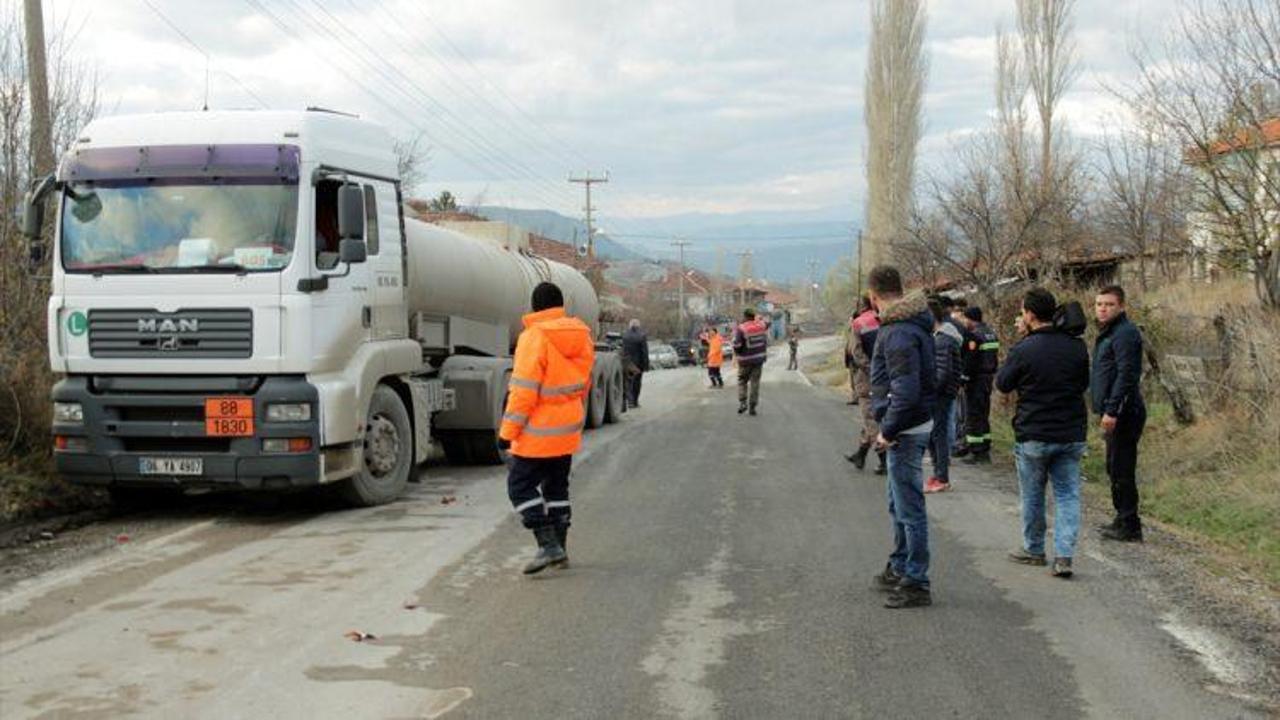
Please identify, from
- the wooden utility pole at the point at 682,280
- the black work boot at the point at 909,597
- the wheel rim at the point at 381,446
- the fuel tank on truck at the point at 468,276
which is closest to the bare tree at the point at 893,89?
the fuel tank on truck at the point at 468,276

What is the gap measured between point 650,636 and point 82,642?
2855 mm

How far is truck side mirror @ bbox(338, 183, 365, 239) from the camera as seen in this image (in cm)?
874

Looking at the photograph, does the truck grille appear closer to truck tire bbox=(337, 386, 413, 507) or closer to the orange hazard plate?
the orange hazard plate

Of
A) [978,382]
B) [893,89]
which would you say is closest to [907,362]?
[978,382]

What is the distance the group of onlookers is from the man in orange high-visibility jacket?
190 centimetres

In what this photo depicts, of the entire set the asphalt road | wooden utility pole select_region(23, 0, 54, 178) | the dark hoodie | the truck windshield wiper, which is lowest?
the asphalt road

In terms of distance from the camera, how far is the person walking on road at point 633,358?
2219 cm

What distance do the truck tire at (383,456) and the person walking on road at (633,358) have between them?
11533 millimetres

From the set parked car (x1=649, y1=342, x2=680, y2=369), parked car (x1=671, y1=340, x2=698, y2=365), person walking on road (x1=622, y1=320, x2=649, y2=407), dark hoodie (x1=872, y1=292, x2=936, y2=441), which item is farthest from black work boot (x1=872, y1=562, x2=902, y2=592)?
parked car (x1=671, y1=340, x2=698, y2=365)

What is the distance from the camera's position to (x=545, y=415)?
22.7ft

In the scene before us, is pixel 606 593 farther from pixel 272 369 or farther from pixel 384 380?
pixel 384 380

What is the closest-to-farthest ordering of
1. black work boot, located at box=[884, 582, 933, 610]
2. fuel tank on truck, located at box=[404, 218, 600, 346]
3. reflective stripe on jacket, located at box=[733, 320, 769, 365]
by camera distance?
black work boot, located at box=[884, 582, 933, 610]
fuel tank on truck, located at box=[404, 218, 600, 346]
reflective stripe on jacket, located at box=[733, 320, 769, 365]

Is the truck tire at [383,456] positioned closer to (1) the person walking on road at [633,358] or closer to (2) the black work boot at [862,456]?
(2) the black work boot at [862,456]

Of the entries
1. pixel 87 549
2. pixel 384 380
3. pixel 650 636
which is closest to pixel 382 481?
pixel 384 380
